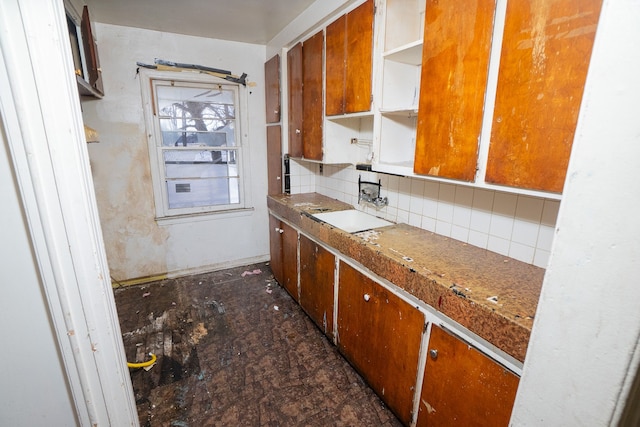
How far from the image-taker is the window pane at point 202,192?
3.11m

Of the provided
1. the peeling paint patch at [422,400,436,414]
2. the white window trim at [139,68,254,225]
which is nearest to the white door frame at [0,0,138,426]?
the peeling paint patch at [422,400,436,414]

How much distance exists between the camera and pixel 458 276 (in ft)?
4.12

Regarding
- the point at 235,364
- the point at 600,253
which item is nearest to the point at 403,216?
the point at 235,364

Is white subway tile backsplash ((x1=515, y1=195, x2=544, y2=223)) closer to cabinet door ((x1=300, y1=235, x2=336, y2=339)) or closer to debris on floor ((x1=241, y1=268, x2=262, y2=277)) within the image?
cabinet door ((x1=300, y1=235, x2=336, y2=339))

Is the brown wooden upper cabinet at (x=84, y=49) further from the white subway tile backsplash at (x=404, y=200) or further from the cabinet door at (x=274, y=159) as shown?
the white subway tile backsplash at (x=404, y=200)

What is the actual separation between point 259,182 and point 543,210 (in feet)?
9.15

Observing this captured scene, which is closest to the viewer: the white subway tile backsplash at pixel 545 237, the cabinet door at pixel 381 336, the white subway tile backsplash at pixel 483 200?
the white subway tile backsplash at pixel 545 237

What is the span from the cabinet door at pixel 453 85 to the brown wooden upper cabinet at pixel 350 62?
455 mm

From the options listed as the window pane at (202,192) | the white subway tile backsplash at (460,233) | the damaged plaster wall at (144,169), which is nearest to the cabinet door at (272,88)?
the damaged plaster wall at (144,169)

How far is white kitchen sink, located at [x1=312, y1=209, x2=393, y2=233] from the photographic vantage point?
2.32m

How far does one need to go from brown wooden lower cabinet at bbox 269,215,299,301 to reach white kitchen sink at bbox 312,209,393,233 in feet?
1.06

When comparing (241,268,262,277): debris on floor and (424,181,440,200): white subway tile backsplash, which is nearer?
(424,181,440,200): white subway tile backsplash

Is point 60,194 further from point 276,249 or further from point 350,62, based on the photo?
point 276,249

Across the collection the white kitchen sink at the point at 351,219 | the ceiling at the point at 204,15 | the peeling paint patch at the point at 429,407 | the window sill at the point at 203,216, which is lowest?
the peeling paint patch at the point at 429,407
